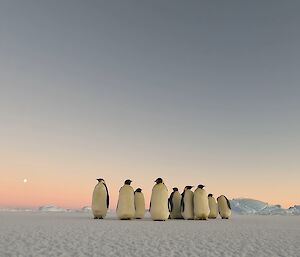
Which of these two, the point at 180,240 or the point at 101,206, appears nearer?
the point at 180,240

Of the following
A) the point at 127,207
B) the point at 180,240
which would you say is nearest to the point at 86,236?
the point at 180,240

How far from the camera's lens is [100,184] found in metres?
17.0

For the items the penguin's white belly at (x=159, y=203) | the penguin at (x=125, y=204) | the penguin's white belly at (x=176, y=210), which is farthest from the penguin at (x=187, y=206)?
the penguin at (x=125, y=204)

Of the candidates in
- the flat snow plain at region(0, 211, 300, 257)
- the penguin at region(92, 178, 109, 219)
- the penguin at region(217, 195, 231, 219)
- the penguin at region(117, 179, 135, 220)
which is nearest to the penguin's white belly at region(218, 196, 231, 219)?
the penguin at region(217, 195, 231, 219)

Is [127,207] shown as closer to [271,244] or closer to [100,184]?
[100,184]

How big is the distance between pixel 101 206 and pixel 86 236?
25.7ft

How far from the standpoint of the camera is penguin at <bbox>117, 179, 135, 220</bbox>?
16.0 metres

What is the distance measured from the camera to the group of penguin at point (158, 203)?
16.1 meters

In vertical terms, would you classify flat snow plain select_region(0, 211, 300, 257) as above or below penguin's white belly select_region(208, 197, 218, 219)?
below

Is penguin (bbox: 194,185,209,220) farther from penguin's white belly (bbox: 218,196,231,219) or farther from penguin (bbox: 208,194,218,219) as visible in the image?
penguin's white belly (bbox: 218,196,231,219)

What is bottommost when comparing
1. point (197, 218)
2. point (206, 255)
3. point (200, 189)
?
point (206, 255)

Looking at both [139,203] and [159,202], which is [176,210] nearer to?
[139,203]

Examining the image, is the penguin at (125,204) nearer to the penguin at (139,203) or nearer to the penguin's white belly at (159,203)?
the penguin's white belly at (159,203)

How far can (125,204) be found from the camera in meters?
16.1
